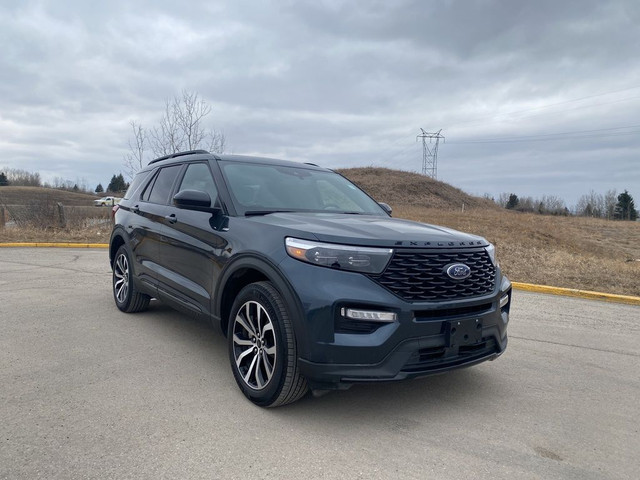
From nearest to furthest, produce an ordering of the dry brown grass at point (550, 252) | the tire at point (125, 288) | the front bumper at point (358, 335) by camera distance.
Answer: the front bumper at point (358, 335)
the tire at point (125, 288)
the dry brown grass at point (550, 252)

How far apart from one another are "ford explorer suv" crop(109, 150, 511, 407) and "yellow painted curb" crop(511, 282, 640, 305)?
543 cm

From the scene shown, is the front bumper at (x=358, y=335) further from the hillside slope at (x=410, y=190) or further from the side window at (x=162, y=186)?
the hillside slope at (x=410, y=190)

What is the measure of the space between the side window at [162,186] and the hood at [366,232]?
1.81m

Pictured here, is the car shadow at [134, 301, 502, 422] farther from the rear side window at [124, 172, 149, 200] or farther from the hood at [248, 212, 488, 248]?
the rear side window at [124, 172, 149, 200]

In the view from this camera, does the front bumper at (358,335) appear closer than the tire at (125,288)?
Yes

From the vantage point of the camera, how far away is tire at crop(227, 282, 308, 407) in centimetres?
295

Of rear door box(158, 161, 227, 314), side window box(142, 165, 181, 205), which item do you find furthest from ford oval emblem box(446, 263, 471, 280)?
side window box(142, 165, 181, 205)

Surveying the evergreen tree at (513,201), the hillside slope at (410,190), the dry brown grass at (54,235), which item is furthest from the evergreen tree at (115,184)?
the dry brown grass at (54,235)

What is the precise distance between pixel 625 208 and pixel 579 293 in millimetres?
85298

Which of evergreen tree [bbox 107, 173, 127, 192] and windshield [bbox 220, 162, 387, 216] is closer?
windshield [bbox 220, 162, 387, 216]

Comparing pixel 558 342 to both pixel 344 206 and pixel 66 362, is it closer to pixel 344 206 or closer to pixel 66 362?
pixel 344 206

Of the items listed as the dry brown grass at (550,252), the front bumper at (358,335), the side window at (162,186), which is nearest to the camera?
the front bumper at (358,335)

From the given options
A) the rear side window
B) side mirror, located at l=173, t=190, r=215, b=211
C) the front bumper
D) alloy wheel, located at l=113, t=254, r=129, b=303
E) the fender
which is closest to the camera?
the front bumper

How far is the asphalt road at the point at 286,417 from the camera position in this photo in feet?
8.36
